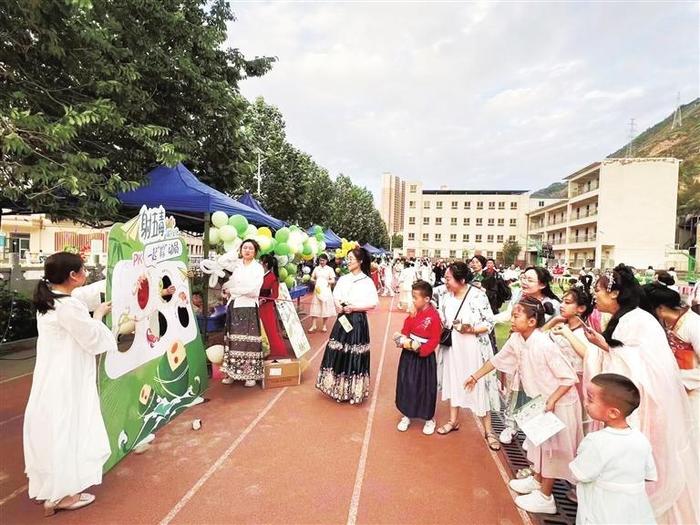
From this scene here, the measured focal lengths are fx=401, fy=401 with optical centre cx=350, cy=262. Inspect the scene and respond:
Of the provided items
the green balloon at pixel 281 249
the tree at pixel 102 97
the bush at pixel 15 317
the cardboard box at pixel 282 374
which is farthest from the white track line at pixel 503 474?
the bush at pixel 15 317

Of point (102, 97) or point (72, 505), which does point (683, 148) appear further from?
point (72, 505)

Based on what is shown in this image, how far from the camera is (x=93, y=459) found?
2682mm

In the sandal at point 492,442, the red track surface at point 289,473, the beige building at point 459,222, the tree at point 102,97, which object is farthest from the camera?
the beige building at point 459,222

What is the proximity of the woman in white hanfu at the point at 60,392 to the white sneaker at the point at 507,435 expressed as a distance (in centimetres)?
347

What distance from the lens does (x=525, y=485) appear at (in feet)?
10.1

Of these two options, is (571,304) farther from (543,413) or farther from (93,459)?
(93,459)

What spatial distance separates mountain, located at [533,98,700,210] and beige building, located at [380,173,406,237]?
1561 inches

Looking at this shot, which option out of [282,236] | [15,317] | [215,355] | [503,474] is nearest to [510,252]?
[282,236]

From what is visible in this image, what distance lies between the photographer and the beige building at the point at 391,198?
105500 millimetres

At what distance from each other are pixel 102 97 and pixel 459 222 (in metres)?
61.4

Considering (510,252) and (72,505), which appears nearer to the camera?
(72,505)

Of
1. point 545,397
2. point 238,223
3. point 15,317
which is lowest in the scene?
point 15,317

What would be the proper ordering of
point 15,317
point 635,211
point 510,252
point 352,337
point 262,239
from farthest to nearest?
1. point 510,252
2. point 635,211
3. point 15,317
4. point 262,239
5. point 352,337

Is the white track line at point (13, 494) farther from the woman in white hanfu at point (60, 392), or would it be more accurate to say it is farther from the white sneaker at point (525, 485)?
the white sneaker at point (525, 485)
